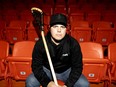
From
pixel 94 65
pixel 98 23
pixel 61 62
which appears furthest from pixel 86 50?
pixel 98 23

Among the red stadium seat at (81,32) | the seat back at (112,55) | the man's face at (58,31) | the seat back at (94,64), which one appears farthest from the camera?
the red stadium seat at (81,32)

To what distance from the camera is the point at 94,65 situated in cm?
145

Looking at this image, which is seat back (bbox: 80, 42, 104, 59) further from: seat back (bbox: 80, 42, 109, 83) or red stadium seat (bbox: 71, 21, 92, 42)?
red stadium seat (bbox: 71, 21, 92, 42)

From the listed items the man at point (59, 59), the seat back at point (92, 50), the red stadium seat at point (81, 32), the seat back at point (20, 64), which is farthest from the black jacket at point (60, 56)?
the red stadium seat at point (81, 32)

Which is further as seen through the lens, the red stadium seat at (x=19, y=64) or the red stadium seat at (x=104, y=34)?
the red stadium seat at (x=104, y=34)

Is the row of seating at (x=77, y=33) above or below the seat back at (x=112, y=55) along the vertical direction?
above

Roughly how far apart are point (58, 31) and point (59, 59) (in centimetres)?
21

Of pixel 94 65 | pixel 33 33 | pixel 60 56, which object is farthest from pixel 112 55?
pixel 33 33

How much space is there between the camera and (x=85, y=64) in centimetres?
146

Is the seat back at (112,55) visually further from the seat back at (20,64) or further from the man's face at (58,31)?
the seat back at (20,64)

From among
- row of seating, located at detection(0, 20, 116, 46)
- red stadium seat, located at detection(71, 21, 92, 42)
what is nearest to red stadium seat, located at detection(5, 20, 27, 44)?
row of seating, located at detection(0, 20, 116, 46)

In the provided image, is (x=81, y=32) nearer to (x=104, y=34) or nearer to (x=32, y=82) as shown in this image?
(x=104, y=34)

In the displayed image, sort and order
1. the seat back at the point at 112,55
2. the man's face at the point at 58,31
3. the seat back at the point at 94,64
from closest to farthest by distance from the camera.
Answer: the man's face at the point at 58,31 < the seat back at the point at 94,64 < the seat back at the point at 112,55

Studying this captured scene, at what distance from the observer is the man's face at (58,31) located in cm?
128
